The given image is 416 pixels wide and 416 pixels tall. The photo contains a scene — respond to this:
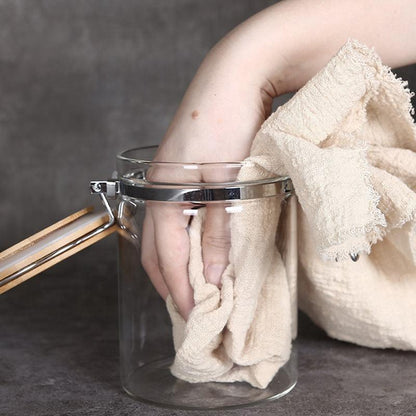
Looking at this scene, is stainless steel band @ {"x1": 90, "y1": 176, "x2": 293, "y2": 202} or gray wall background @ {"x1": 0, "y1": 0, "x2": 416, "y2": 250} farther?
gray wall background @ {"x1": 0, "y1": 0, "x2": 416, "y2": 250}

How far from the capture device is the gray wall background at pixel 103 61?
210cm

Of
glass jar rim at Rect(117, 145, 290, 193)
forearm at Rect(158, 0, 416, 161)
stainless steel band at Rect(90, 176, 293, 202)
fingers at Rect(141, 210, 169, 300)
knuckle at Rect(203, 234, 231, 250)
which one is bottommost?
fingers at Rect(141, 210, 169, 300)

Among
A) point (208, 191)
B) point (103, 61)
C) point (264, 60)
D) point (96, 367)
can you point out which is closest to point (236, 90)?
point (264, 60)

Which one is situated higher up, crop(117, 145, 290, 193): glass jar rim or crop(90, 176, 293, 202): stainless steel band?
crop(117, 145, 290, 193): glass jar rim

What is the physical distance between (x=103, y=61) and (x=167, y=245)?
110 centimetres

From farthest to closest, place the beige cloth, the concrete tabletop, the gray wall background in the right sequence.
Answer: the gray wall background < the concrete tabletop < the beige cloth

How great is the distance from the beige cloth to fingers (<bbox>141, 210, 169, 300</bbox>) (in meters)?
0.04

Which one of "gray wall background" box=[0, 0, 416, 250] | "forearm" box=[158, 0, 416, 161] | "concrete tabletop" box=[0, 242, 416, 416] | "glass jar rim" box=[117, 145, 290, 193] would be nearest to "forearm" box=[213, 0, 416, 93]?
"forearm" box=[158, 0, 416, 161]

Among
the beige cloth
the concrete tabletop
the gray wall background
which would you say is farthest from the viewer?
the gray wall background

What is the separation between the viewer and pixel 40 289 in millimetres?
1555

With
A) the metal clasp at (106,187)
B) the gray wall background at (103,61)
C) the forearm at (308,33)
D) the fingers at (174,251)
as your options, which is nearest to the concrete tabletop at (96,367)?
the fingers at (174,251)

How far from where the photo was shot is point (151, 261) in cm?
114

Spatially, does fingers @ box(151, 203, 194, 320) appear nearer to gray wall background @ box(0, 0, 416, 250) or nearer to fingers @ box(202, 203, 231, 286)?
fingers @ box(202, 203, 231, 286)

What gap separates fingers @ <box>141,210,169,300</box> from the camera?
3.70ft
